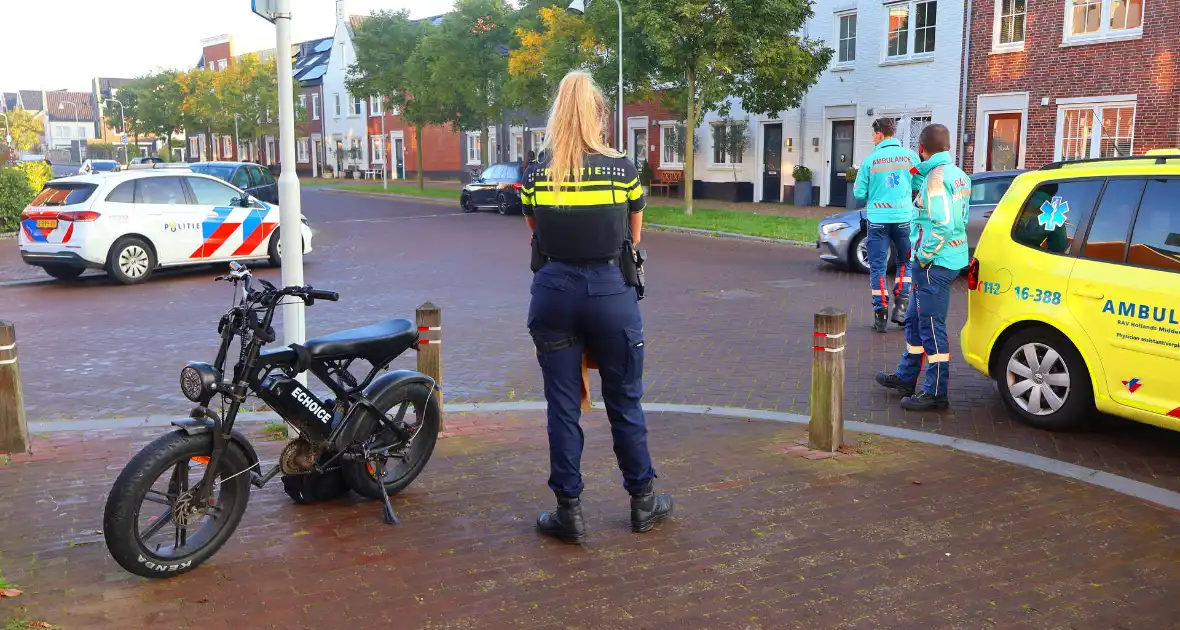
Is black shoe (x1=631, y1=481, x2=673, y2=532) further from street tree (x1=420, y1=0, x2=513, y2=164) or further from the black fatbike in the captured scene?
street tree (x1=420, y1=0, x2=513, y2=164)

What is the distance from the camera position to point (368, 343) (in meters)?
4.75

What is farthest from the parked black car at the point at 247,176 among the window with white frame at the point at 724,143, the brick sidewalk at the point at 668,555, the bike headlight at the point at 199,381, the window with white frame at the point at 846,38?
the bike headlight at the point at 199,381

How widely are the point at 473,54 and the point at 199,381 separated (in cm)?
3330

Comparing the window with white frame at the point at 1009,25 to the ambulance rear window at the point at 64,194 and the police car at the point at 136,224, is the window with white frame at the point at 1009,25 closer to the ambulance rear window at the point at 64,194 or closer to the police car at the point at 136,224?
the police car at the point at 136,224

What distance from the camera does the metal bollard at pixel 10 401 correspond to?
569 cm

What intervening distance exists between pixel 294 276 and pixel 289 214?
1.18 ft

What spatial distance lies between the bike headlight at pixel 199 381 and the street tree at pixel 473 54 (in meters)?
31.5

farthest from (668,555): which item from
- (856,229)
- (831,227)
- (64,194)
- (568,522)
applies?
(64,194)

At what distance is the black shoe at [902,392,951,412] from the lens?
674 centimetres

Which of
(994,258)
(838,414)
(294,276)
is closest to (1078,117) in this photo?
(994,258)

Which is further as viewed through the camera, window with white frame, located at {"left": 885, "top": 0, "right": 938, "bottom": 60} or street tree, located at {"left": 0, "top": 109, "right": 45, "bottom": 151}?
street tree, located at {"left": 0, "top": 109, "right": 45, "bottom": 151}

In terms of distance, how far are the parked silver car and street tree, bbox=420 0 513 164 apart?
2215cm

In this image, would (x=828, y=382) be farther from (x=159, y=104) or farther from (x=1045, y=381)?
(x=159, y=104)

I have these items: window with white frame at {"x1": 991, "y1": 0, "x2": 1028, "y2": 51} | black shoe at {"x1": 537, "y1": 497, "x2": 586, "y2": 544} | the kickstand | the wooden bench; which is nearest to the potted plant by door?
the wooden bench
